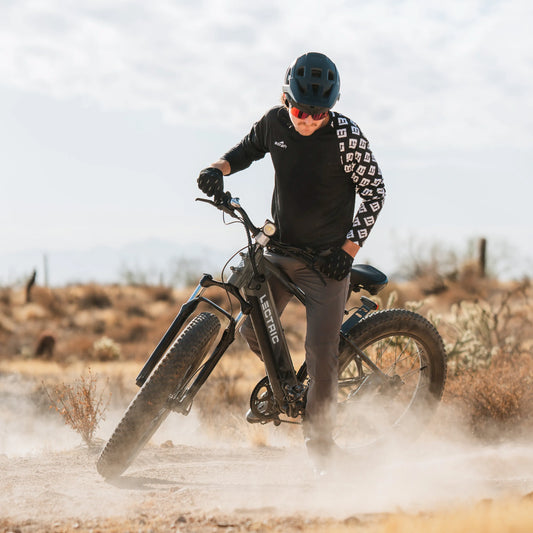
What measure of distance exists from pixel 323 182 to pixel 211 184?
0.72 metres

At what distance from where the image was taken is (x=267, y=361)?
4.88m

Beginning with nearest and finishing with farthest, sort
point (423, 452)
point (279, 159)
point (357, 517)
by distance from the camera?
point (357, 517) < point (279, 159) < point (423, 452)

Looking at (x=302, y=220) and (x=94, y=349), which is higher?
(x=302, y=220)

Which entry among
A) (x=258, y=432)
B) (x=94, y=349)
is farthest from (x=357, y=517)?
(x=94, y=349)

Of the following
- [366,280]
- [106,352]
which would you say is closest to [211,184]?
[366,280]

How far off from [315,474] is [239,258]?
60.2 inches

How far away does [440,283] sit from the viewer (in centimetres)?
2477

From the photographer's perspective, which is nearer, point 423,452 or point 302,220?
point 302,220

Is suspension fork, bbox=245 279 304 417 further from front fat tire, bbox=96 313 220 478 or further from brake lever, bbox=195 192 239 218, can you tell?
brake lever, bbox=195 192 239 218

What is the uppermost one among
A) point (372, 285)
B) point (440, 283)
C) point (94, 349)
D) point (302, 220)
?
point (302, 220)

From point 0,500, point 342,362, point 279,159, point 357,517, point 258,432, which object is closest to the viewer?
point 357,517

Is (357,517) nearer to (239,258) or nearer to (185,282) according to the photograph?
(239,258)

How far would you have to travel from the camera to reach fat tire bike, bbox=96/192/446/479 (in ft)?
14.7

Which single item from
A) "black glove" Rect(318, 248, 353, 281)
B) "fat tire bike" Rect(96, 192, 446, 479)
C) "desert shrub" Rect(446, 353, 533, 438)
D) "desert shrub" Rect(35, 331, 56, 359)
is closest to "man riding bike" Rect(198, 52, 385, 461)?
"black glove" Rect(318, 248, 353, 281)
